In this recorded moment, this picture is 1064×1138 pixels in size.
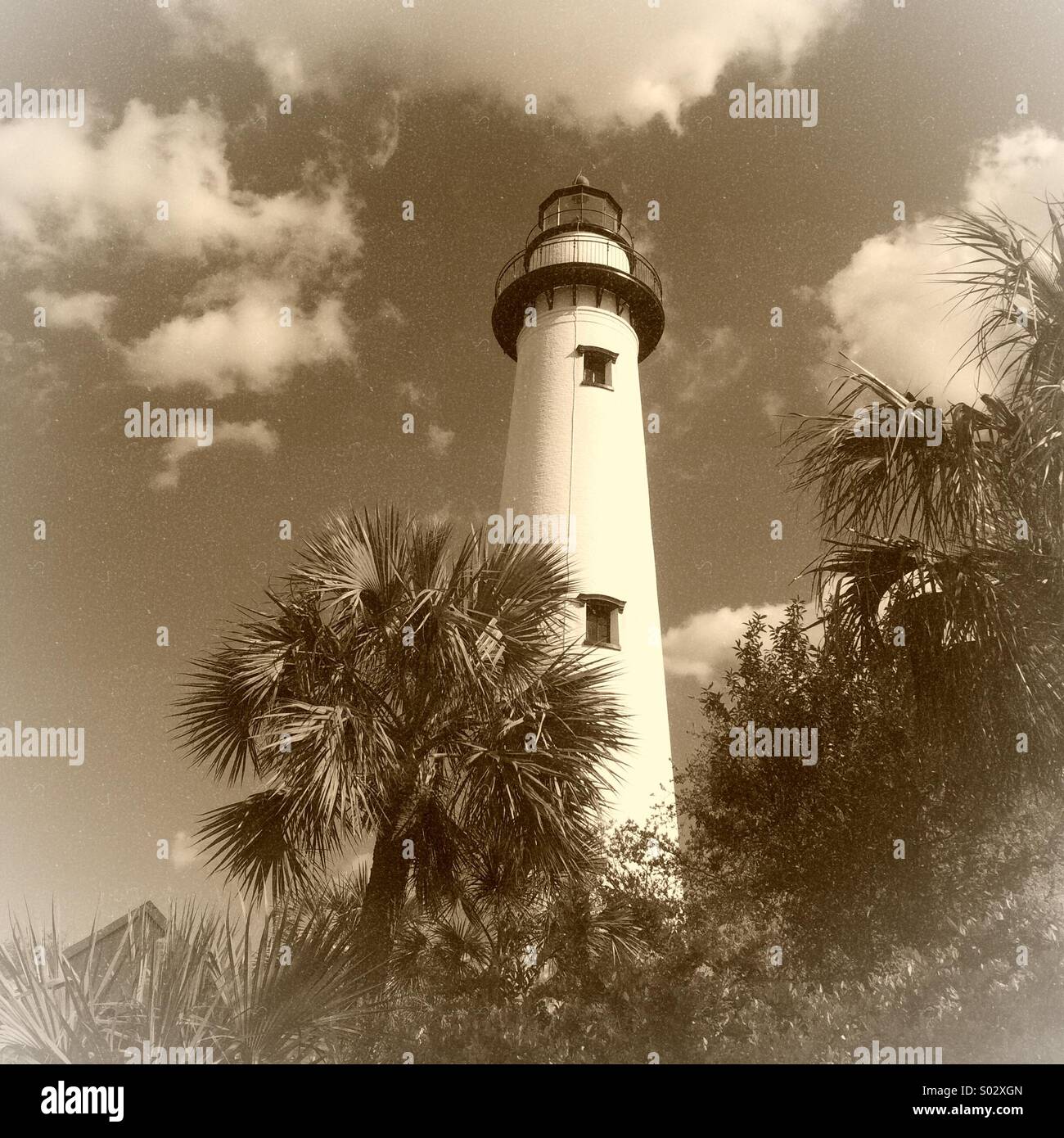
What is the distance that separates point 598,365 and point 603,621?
5562 millimetres

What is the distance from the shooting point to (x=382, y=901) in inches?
341

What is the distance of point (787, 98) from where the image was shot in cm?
1176

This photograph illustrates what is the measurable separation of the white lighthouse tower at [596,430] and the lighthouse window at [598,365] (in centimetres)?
2

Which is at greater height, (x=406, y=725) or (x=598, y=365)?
(x=598, y=365)

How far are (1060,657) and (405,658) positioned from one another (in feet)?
19.4

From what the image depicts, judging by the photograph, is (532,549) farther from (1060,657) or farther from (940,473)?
(1060,657)

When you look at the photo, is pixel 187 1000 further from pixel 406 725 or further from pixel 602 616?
pixel 602 616

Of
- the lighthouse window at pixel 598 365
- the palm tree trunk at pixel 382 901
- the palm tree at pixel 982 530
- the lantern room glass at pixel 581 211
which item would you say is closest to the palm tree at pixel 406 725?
the palm tree trunk at pixel 382 901

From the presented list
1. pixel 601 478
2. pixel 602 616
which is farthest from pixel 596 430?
pixel 602 616

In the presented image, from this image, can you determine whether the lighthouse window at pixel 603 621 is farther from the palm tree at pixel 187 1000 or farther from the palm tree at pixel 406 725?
the palm tree at pixel 187 1000

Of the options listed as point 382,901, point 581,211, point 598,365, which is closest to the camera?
point 382,901

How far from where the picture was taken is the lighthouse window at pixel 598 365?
18.5 meters

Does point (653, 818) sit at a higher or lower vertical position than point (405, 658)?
lower
